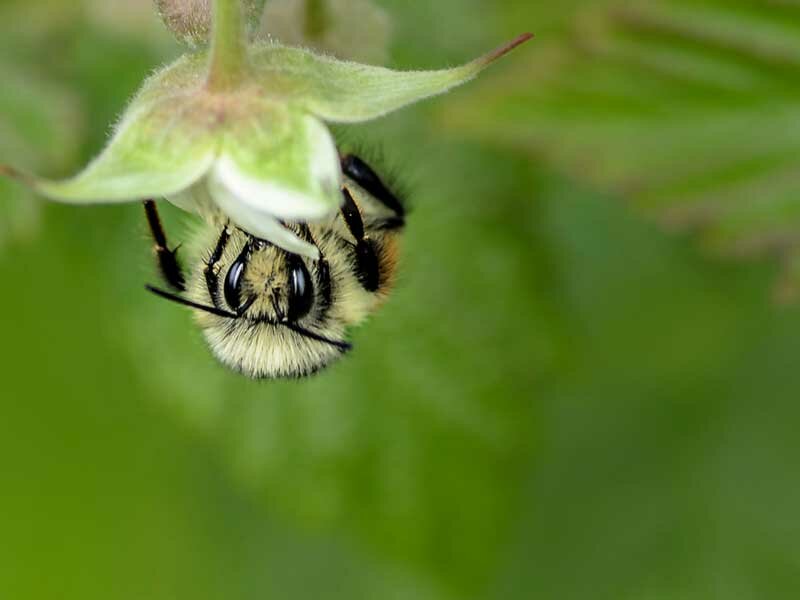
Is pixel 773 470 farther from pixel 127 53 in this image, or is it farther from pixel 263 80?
pixel 263 80

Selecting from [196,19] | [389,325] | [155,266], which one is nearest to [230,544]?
[389,325]

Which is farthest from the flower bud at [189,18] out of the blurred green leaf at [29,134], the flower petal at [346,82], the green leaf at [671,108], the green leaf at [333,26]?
the blurred green leaf at [29,134]

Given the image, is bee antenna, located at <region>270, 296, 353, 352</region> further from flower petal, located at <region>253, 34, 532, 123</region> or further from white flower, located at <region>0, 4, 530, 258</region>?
flower petal, located at <region>253, 34, 532, 123</region>

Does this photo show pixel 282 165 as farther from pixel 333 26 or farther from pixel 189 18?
pixel 333 26

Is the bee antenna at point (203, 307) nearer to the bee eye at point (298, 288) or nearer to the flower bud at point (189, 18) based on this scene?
the bee eye at point (298, 288)

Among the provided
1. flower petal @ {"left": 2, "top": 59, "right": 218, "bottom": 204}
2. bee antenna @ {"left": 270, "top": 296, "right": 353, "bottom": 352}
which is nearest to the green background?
bee antenna @ {"left": 270, "top": 296, "right": 353, "bottom": 352}

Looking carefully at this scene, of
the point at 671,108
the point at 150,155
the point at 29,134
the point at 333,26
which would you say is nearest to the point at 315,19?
the point at 333,26
